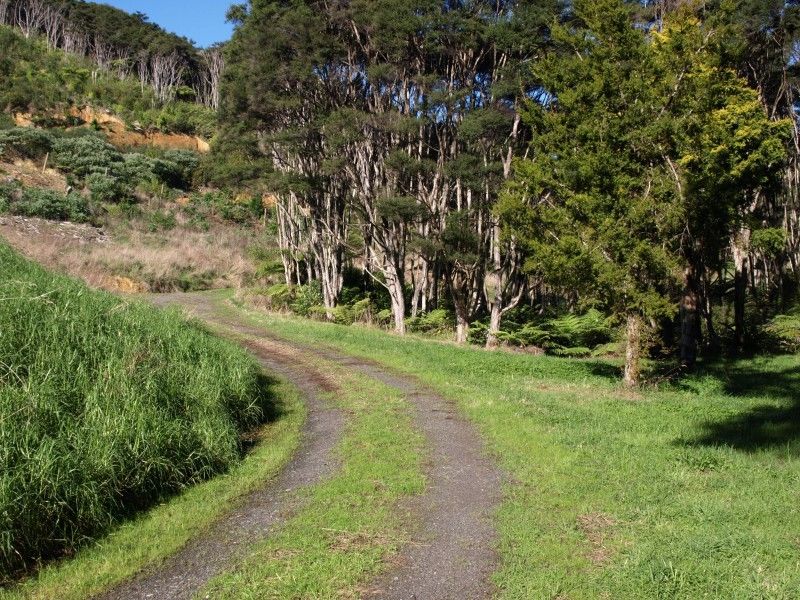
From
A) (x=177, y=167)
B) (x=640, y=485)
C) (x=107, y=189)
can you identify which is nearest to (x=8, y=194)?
(x=107, y=189)

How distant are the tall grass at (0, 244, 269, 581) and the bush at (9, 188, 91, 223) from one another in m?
26.2

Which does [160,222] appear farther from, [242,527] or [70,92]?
[242,527]

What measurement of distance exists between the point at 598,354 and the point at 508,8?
35.5 feet

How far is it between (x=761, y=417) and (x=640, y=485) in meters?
5.67

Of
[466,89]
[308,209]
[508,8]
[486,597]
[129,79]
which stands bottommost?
[486,597]

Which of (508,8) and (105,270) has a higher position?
(508,8)

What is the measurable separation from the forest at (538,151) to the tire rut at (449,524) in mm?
5557

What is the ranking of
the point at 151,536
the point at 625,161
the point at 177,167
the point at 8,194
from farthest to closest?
the point at 177,167 → the point at 8,194 → the point at 625,161 → the point at 151,536

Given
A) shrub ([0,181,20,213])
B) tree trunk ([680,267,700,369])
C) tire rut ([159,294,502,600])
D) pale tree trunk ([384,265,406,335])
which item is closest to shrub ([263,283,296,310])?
pale tree trunk ([384,265,406,335])

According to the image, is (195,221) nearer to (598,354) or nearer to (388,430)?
(598,354)

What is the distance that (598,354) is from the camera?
2038 centimetres

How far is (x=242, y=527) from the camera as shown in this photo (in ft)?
19.7

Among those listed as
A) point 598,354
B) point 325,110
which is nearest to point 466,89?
point 325,110

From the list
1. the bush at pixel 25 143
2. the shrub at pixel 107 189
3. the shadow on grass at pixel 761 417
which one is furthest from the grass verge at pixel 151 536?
the bush at pixel 25 143
